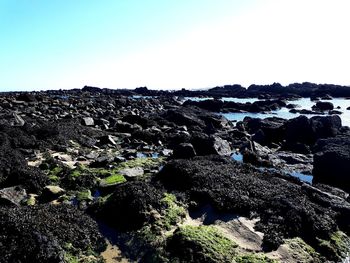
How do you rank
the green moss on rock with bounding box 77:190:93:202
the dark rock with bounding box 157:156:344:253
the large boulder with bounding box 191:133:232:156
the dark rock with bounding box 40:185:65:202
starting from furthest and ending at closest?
the large boulder with bounding box 191:133:232:156
the green moss on rock with bounding box 77:190:93:202
the dark rock with bounding box 40:185:65:202
the dark rock with bounding box 157:156:344:253

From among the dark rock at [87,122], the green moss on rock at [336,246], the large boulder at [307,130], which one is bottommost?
the green moss on rock at [336,246]

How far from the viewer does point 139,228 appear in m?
14.0

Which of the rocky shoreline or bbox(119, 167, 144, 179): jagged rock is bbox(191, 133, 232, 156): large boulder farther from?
bbox(119, 167, 144, 179): jagged rock

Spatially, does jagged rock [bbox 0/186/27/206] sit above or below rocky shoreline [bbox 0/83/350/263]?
above

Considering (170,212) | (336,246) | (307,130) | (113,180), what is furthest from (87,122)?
(336,246)

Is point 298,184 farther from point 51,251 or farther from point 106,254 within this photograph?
point 51,251

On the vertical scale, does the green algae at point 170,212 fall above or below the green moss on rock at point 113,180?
below

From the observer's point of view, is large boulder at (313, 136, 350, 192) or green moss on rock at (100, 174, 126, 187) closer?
green moss on rock at (100, 174, 126, 187)

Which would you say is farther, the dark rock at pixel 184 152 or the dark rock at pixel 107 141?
the dark rock at pixel 107 141

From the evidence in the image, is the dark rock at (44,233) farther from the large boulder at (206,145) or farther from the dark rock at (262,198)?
the large boulder at (206,145)

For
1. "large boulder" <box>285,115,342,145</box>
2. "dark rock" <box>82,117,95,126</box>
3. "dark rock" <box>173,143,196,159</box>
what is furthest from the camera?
"dark rock" <box>82,117,95,126</box>

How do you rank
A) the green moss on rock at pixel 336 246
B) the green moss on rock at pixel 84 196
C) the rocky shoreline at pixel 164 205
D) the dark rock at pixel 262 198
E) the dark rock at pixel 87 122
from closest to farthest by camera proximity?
1. the rocky shoreline at pixel 164 205
2. the green moss on rock at pixel 336 246
3. the dark rock at pixel 262 198
4. the green moss on rock at pixel 84 196
5. the dark rock at pixel 87 122

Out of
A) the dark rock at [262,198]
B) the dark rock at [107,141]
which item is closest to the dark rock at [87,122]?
the dark rock at [107,141]

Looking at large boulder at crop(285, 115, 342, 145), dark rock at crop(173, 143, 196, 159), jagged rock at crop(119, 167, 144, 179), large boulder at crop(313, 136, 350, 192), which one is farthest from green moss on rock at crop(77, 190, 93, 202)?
large boulder at crop(285, 115, 342, 145)
